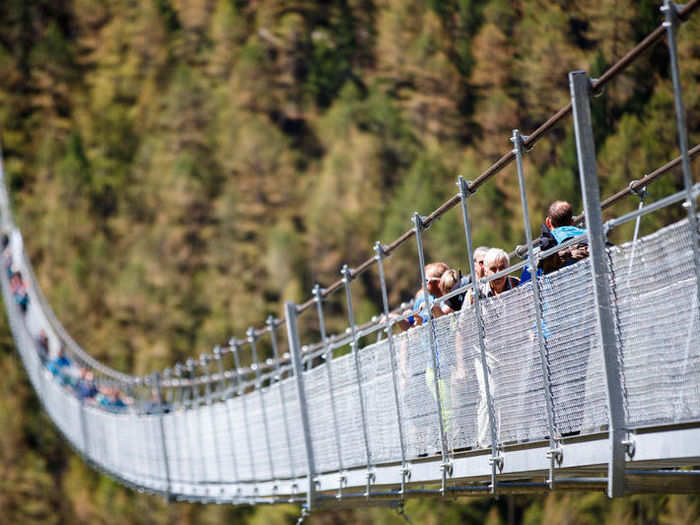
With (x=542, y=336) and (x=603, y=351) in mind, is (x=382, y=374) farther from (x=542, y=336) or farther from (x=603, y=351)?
(x=603, y=351)

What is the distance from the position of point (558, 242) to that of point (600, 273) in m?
0.50

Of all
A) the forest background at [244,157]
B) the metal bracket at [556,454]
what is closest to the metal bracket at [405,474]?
the metal bracket at [556,454]

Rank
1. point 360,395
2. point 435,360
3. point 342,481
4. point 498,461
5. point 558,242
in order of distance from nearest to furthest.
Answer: point 558,242 → point 498,461 → point 435,360 → point 360,395 → point 342,481

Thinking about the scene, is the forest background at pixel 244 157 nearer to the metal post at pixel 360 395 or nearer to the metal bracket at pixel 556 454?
the metal post at pixel 360 395

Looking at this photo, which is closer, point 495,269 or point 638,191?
point 495,269

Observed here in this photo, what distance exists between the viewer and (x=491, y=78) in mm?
18797

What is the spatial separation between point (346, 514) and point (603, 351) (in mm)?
16127

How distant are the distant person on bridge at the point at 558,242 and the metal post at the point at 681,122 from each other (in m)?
0.61

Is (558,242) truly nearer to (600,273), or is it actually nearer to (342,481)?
(600,273)

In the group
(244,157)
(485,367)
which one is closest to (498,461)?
(485,367)

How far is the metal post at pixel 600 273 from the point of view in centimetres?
202

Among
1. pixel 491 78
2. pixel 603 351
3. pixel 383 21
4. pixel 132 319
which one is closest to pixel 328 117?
pixel 383 21

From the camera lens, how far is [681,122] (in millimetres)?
1693

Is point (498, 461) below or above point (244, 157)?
below
